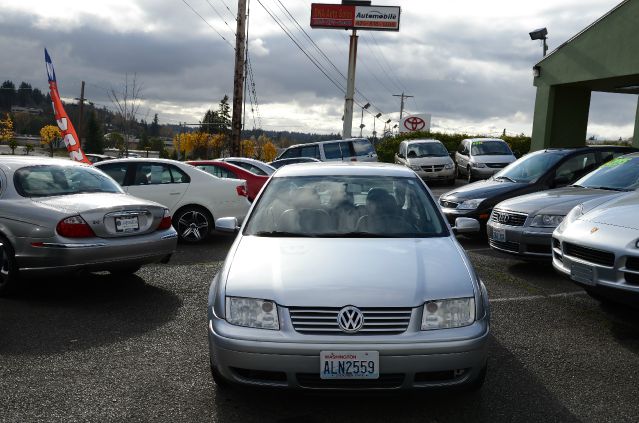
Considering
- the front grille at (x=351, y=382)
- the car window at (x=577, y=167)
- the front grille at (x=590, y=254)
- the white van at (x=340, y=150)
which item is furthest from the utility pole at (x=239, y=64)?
the front grille at (x=351, y=382)

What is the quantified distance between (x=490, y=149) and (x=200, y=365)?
67.0 ft

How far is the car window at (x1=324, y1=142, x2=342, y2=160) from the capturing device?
72.4 feet

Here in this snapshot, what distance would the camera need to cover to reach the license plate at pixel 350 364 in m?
3.30

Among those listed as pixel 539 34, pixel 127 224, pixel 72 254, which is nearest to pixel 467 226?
pixel 127 224

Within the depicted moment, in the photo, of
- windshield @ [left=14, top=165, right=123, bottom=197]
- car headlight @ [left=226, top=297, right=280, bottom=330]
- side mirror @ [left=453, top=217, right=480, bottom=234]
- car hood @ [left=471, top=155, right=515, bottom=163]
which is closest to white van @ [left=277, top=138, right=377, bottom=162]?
car hood @ [left=471, top=155, right=515, bottom=163]

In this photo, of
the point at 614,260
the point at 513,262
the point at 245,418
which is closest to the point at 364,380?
the point at 245,418

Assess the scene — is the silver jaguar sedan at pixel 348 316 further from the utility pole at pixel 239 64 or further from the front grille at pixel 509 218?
the utility pole at pixel 239 64

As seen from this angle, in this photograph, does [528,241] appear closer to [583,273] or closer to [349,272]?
[583,273]

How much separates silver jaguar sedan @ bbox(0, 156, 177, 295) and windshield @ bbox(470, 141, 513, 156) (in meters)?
18.0

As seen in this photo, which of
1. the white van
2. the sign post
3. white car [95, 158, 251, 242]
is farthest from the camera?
the sign post

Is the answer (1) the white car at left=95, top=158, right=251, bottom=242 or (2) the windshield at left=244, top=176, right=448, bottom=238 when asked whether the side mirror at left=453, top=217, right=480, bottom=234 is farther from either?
(1) the white car at left=95, top=158, right=251, bottom=242

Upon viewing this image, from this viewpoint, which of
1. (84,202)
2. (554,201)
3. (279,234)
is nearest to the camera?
(279,234)

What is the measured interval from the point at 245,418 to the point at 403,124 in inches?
1624

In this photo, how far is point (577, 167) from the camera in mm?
9836
